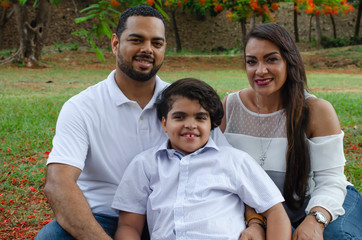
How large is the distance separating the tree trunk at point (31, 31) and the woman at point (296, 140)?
42.4 feet

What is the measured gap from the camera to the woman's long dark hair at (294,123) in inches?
96.3

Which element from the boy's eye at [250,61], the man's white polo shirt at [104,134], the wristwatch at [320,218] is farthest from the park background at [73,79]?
the boy's eye at [250,61]

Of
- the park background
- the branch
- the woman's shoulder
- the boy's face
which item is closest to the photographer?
the boy's face

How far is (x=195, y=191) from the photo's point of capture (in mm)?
2195

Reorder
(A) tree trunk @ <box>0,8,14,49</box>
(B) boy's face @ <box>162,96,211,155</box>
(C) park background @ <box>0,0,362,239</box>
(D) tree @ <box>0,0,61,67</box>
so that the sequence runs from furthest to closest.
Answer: (A) tree trunk @ <box>0,8,14,49</box>, (D) tree @ <box>0,0,61,67</box>, (C) park background @ <box>0,0,362,239</box>, (B) boy's face @ <box>162,96,211,155</box>

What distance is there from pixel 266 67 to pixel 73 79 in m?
10.7

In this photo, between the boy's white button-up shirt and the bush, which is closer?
the boy's white button-up shirt

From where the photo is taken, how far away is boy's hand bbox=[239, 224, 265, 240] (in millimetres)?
2092

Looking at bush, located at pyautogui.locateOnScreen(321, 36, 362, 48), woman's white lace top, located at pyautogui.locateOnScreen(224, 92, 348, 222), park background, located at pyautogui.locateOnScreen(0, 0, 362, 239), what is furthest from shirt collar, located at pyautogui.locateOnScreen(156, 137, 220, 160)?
bush, located at pyautogui.locateOnScreen(321, 36, 362, 48)

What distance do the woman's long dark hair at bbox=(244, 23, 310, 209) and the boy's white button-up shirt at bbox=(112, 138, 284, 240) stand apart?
10.9 inches

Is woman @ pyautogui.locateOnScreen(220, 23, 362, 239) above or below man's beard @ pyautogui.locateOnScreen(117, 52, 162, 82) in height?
Result: below

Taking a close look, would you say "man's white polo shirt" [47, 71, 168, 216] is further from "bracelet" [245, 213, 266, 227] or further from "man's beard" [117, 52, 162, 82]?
"bracelet" [245, 213, 266, 227]

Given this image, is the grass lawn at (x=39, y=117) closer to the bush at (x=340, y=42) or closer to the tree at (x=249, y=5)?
the tree at (x=249, y=5)

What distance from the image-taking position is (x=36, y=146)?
5.17 meters
